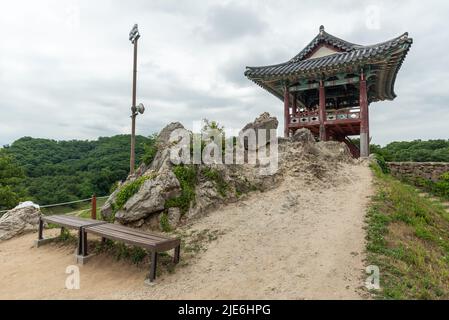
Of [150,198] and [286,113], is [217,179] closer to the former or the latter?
[150,198]

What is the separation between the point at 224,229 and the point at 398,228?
145 inches

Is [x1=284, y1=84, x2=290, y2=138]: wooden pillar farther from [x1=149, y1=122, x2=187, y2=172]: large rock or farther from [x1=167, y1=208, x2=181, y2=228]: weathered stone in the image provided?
[x1=167, y1=208, x2=181, y2=228]: weathered stone

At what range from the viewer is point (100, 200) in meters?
12.8

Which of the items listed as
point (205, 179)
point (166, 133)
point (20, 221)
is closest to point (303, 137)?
point (205, 179)

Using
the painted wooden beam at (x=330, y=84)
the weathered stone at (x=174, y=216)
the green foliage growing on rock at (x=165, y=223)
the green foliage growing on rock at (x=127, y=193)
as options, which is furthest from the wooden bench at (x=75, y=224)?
the painted wooden beam at (x=330, y=84)

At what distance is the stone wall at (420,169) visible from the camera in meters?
12.7

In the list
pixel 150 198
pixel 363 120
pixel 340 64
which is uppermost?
pixel 340 64

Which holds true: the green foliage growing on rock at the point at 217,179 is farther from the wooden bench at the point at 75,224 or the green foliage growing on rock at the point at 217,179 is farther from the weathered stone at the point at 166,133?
the wooden bench at the point at 75,224

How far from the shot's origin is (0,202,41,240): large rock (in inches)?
327

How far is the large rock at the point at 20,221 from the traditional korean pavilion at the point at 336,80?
495 inches

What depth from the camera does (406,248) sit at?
4766mm

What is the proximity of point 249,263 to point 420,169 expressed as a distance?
12657 mm

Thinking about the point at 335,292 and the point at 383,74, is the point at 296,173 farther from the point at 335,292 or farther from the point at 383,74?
the point at 383,74
